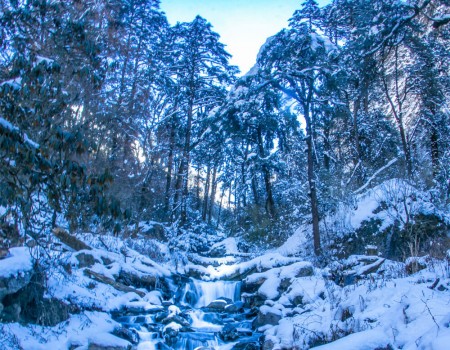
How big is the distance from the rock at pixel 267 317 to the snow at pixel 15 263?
199 inches

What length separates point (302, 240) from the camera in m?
13.7

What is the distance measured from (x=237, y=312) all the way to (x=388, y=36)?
7743 mm

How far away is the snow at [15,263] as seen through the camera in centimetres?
595

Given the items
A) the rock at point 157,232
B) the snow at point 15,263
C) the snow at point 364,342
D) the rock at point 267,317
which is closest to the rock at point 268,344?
the rock at point 267,317

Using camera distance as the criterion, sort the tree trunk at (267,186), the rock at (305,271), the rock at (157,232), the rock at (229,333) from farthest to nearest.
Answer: the tree trunk at (267,186), the rock at (157,232), the rock at (305,271), the rock at (229,333)

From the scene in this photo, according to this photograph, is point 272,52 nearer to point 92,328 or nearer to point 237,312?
point 237,312

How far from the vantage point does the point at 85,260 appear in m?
9.61

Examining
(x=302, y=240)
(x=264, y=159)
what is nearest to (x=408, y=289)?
(x=302, y=240)

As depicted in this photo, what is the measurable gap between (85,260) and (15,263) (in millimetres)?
3569

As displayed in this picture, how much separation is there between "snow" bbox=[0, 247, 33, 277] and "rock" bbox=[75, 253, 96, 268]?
282cm

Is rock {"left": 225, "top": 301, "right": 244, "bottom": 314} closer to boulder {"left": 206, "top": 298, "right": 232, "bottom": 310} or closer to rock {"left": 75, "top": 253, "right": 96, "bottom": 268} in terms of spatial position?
boulder {"left": 206, "top": 298, "right": 232, "bottom": 310}

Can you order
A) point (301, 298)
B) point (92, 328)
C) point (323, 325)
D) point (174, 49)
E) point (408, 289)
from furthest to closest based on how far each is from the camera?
1. point (174, 49)
2. point (301, 298)
3. point (92, 328)
4. point (323, 325)
5. point (408, 289)

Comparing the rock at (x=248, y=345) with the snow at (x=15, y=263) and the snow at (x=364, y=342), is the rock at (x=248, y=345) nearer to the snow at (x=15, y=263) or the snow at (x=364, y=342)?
the snow at (x=364, y=342)

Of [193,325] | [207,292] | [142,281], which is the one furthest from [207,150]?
[193,325]
